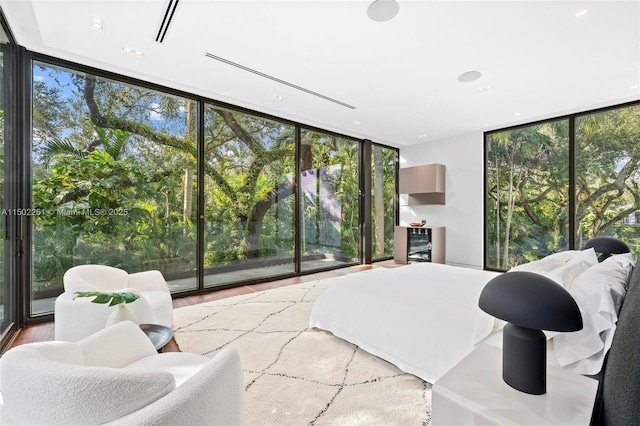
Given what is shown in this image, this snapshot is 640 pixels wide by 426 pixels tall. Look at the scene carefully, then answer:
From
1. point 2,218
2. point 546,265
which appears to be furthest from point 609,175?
point 2,218

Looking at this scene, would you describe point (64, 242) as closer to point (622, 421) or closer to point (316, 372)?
point (316, 372)

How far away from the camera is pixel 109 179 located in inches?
129

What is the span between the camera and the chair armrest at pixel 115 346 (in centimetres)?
125

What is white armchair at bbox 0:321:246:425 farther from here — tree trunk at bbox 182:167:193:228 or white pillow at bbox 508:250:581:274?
tree trunk at bbox 182:167:193:228

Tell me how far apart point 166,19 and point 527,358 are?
3103 millimetres

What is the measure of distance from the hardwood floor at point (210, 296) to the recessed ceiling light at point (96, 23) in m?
2.67

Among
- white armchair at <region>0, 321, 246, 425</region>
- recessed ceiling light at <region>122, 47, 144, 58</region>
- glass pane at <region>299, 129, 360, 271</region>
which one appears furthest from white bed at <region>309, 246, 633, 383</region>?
recessed ceiling light at <region>122, 47, 144, 58</region>

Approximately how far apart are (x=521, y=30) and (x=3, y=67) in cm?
436

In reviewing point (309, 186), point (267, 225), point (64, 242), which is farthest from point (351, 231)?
point (64, 242)

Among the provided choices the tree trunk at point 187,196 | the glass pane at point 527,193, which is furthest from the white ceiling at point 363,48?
the tree trunk at point 187,196

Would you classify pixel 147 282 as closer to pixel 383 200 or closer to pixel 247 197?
pixel 247 197

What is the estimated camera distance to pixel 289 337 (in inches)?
97.4

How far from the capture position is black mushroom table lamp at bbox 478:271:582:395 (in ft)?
2.48

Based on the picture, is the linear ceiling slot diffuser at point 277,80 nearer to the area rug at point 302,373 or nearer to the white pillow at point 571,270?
the area rug at point 302,373
